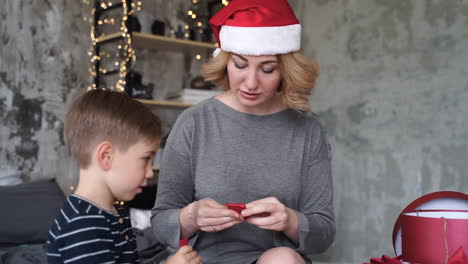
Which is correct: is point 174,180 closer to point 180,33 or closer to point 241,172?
point 241,172

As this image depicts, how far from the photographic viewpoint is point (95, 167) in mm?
1318

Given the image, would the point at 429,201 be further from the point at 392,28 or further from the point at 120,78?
the point at 120,78

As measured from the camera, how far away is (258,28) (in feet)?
5.10

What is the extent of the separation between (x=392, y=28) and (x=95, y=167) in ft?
8.31

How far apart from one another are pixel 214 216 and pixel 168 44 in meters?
2.62

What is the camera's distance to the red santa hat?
1.53 m

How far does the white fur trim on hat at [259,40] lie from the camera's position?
1523 millimetres

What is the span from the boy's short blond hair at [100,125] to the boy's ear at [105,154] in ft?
0.05

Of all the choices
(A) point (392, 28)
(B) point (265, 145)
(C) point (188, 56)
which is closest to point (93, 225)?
(B) point (265, 145)

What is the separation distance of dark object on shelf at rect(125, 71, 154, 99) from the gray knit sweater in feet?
6.09

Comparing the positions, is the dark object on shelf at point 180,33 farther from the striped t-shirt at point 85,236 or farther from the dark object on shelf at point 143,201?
the striped t-shirt at point 85,236

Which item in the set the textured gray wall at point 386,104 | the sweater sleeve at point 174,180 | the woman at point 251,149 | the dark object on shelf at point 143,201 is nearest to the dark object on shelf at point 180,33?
the textured gray wall at point 386,104

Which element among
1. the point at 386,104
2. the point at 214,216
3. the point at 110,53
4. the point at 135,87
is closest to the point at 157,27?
A: the point at 110,53

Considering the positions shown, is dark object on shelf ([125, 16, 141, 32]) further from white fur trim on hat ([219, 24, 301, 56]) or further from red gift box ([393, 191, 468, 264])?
→ red gift box ([393, 191, 468, 264])
